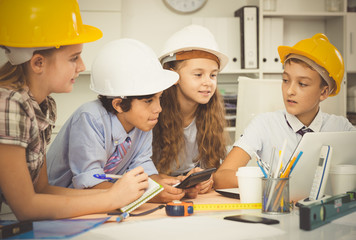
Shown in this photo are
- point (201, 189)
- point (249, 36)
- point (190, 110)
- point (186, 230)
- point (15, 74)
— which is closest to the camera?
point (186, 230)

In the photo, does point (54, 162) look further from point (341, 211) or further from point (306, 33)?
point (306, 33)

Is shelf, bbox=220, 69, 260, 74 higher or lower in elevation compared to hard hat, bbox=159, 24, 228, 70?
lower

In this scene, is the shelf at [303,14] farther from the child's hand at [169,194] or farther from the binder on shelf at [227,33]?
the child's hand at [169,194]

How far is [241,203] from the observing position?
1.21 metres

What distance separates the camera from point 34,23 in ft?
3.64

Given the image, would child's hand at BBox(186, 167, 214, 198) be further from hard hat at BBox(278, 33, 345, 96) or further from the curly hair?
hard hat at BBox(278, 33, 345, 96)

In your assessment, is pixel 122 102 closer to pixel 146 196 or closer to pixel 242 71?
pixel 146 196

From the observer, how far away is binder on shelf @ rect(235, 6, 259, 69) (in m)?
3.60

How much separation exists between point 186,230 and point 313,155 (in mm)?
512

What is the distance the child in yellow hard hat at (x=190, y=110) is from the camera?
6.70ft

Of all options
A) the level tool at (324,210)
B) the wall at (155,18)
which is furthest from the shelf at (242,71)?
the level tool at (324,210)

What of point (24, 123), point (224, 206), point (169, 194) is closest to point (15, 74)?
point (24, 123)

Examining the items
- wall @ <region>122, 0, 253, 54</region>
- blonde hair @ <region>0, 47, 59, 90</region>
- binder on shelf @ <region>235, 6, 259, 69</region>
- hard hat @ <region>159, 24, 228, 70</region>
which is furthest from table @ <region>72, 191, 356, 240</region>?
wall @ <region>122, 0, 253, 54</region>

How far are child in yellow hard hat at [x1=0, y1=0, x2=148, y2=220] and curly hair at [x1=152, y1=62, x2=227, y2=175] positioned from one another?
791 mm
